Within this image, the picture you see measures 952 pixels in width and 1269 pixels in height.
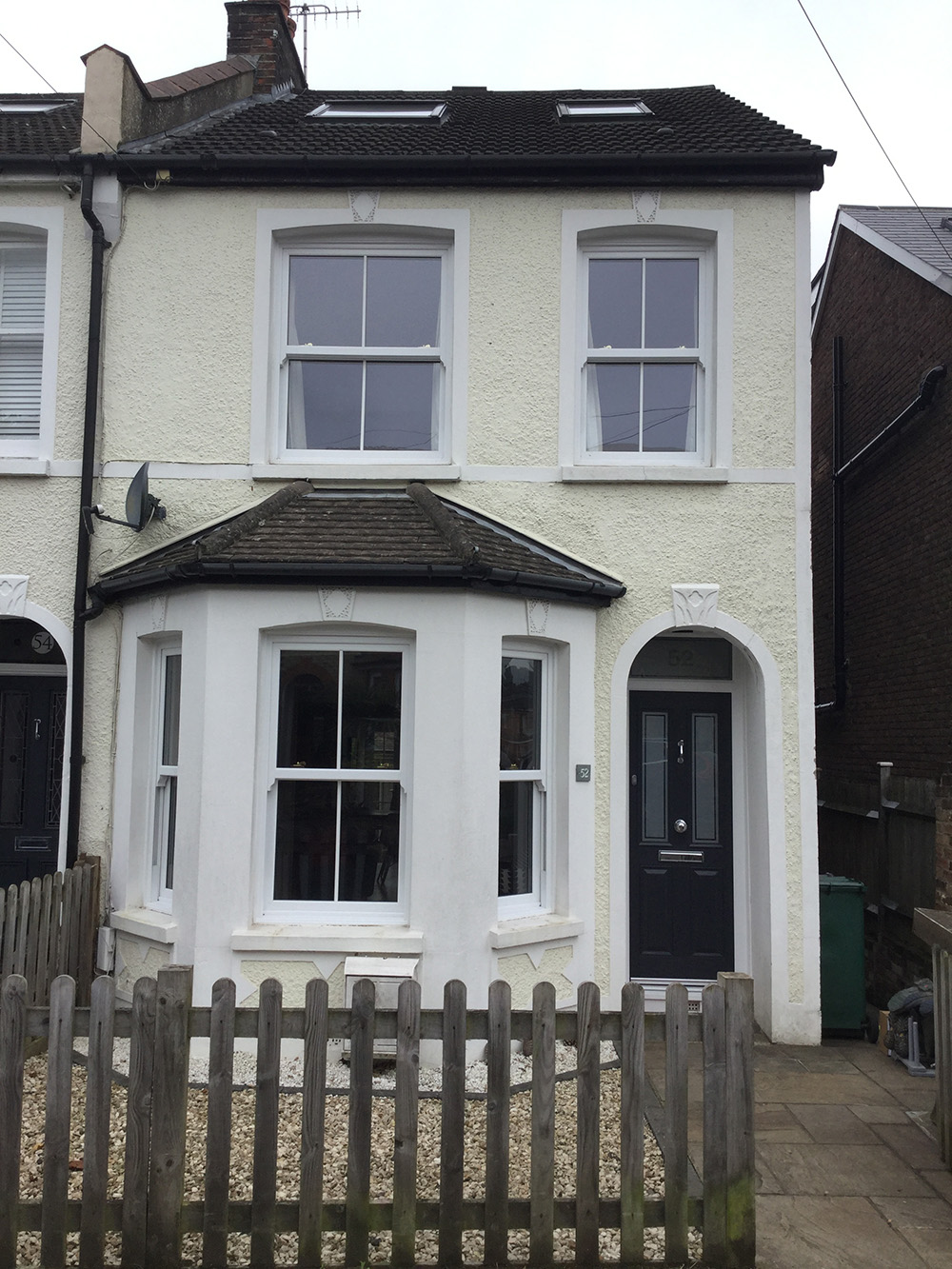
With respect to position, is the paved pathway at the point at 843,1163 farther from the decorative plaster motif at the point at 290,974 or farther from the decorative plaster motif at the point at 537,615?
the decorative plaster motif at the point at 537,615

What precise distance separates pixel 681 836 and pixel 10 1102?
17.7 feet

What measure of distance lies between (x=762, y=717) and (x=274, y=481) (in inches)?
159

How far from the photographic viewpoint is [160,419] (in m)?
7.75

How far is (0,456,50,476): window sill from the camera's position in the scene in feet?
25.2

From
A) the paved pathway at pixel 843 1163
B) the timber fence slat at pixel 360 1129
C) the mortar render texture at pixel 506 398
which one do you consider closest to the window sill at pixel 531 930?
the paved pathway at pixel 843 1163

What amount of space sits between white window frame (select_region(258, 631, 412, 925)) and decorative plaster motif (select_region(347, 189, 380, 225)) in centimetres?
335

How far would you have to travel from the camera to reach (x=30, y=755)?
28.5ft

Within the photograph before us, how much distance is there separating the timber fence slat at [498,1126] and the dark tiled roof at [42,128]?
283 inches

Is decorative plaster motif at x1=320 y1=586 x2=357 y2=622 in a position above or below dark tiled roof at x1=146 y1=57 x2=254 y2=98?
below

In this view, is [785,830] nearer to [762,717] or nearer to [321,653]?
[762,717]

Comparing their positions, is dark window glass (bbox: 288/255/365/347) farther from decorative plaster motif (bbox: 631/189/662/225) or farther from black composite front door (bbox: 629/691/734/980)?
black composite front door (bbox: 629/691/734/980)

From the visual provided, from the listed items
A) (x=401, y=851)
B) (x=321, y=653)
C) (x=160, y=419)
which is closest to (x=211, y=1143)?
(x=401, y=851)

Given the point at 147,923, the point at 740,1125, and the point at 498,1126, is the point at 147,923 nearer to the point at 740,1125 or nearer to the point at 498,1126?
the point at 498,1126

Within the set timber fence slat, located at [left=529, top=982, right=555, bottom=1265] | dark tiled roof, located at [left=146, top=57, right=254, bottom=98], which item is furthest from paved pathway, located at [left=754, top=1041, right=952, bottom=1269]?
dark tiled roof, located at [left=146, top=57, right=254, bottom=98]
